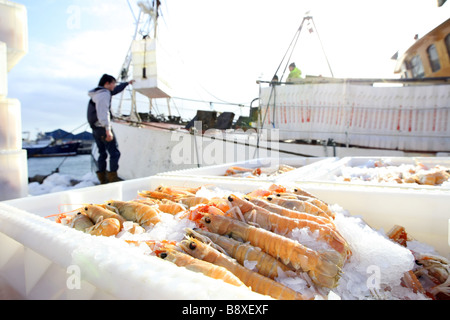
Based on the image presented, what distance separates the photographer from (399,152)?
27.5 feet

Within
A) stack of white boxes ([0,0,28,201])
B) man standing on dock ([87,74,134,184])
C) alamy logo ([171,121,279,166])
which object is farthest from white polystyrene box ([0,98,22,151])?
alamy logo ([171,121,279,166])

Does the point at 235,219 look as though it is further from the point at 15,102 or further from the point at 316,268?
the point at 15,102

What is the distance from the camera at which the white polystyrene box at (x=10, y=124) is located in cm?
342

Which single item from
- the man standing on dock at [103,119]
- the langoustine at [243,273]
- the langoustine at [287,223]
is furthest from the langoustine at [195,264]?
the man standing on dock at [103,119]

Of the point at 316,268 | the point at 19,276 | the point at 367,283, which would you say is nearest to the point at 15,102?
the point at 19,276

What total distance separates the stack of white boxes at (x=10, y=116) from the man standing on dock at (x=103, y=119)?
241 centimetres

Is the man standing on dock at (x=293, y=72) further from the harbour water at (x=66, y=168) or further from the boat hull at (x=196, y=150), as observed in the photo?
the harbour water at (x=66, y=168)

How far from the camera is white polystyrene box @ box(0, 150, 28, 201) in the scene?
11.3 ft

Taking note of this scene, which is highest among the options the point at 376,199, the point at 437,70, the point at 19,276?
the point at 437,70

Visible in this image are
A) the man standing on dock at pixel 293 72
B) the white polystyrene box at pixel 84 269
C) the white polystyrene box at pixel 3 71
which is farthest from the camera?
the man standing on dock at pixel 293 72

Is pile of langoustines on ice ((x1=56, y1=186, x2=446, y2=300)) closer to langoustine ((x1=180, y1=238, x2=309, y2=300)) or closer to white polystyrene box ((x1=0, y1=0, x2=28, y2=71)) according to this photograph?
langoustine ((x1=180, y1=238, x2=309, y2=300))

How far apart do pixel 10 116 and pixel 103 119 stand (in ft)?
9.09

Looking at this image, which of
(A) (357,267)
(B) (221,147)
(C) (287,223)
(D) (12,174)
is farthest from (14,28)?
(B) (221,147)
